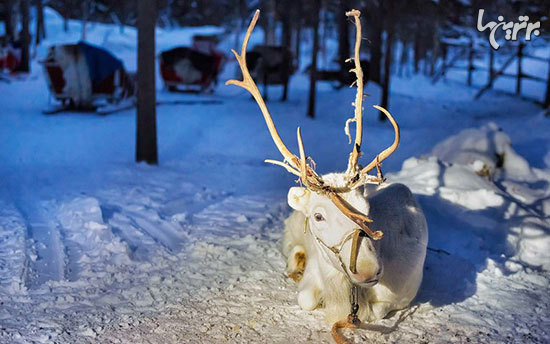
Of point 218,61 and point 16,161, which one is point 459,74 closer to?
point 218,61

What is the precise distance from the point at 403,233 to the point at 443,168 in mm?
3231

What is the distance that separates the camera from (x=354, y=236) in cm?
337

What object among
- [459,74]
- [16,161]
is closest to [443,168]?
[16,161]

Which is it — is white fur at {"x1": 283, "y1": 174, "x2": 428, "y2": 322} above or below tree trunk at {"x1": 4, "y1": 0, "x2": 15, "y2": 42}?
below

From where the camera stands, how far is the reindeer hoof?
16.0 ft

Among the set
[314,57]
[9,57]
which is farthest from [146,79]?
[9,57]

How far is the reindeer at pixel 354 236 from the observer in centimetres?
342

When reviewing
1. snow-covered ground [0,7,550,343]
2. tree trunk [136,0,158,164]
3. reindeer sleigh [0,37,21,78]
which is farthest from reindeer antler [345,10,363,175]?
reindeer sleigh [0,37,21,78]

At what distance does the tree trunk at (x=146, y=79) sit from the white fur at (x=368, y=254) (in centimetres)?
524

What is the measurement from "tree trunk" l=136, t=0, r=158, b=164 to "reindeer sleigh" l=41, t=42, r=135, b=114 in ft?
17.6

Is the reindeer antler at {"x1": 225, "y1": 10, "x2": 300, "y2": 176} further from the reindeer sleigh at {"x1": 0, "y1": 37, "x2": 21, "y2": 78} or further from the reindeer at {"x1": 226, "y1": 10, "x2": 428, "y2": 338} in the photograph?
the reindeer sleigh at {"x1": 0, "y1": 37, "x2": 21, "y2": 78}

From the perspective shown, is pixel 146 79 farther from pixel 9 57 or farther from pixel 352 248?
pixel 9 57

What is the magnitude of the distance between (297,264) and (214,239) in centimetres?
136

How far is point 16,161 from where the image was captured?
907 centimetres
